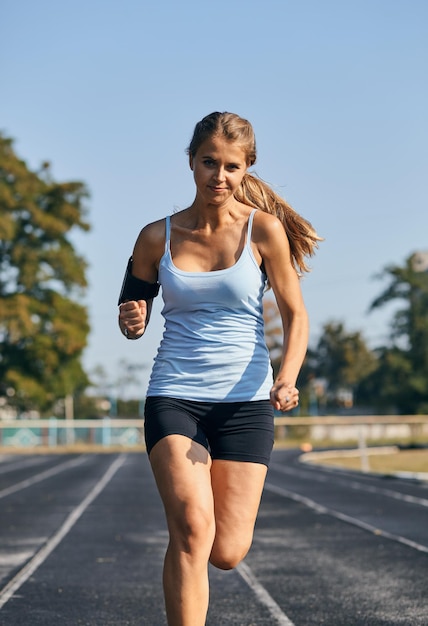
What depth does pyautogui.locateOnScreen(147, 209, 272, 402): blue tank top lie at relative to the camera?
433cm

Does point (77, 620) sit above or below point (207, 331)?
below

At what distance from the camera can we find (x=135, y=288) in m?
4.63

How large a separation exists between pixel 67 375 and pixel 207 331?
53.5 meters

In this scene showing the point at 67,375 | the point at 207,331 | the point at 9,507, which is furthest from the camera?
the point at 67,375

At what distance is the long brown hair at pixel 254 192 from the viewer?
4359 mm

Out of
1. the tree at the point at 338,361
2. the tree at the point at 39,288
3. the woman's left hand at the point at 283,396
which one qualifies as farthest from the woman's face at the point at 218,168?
the tree at the point at 338,361

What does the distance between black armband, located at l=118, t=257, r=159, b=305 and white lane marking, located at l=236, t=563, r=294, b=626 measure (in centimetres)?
295

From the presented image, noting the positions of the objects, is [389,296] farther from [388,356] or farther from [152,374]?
[152,374]

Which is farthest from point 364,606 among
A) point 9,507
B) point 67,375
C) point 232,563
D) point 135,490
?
point 67,375

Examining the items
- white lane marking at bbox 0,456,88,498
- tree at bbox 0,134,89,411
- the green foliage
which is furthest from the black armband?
the green foliage

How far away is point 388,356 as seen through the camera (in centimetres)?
8500

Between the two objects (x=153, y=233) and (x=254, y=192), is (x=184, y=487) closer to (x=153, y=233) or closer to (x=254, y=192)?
(x=153, y=233)

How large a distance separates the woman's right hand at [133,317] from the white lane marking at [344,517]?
686 centimetres

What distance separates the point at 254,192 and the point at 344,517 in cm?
1071
